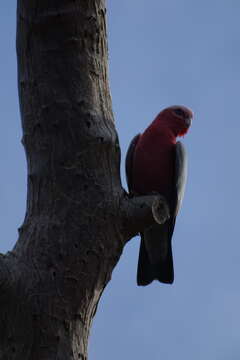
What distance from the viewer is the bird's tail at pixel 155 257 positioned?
192 inches

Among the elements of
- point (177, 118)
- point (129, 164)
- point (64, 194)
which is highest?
point (177, 118)

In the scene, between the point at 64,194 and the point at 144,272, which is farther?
the point at 144,272

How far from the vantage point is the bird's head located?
5.12 metres

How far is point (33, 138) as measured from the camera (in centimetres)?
310

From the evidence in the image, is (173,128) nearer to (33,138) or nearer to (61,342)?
(33,138)

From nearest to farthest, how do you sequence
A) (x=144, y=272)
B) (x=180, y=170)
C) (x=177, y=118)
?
1. (x=180, y=170)
2. (x=144, y=272)
3. (x=177, y=118)

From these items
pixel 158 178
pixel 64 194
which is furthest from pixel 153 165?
pixel 64 194

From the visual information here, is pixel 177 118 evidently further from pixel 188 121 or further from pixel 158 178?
pixel 158 178

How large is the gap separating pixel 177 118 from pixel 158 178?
0.68 meters

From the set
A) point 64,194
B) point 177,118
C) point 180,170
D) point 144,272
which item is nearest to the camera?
point 64,194

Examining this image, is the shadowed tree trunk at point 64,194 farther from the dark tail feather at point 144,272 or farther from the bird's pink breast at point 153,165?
the dark tail feather at point 144,272

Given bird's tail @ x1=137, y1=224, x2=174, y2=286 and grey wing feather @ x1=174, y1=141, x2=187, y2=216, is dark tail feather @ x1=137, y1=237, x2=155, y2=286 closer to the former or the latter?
bird's tail @ x1=137, y1=224, x2=174, y2=286

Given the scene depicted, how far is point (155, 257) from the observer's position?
4988 mm

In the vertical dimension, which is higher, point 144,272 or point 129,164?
point 129,164
